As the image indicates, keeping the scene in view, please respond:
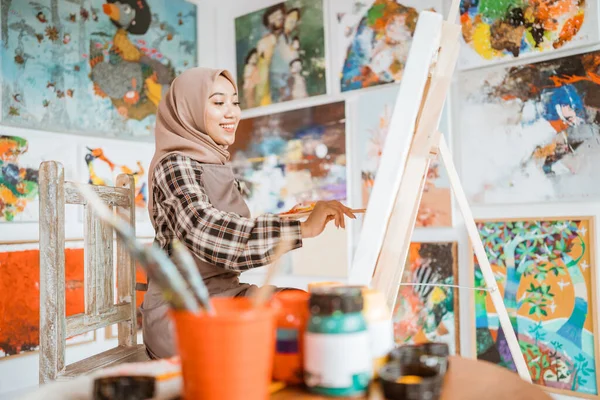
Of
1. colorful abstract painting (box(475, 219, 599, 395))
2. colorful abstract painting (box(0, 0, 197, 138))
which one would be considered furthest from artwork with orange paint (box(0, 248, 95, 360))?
colorful abstract painting (box(475, 219, 599, 395))

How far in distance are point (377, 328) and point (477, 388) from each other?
6.0 inches

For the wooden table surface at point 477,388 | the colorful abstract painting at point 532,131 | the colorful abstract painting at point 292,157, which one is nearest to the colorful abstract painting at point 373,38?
the colorful abstract painting at point 292,157

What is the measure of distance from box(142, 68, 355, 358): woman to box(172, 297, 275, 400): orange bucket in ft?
1.76

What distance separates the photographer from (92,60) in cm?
257

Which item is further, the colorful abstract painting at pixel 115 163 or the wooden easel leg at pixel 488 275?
the colorful abstract painting at pixel 115 163

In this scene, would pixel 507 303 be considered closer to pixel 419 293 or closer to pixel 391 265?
pixel 419 293

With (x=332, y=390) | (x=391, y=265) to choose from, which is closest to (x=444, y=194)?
(x=391, y=265)

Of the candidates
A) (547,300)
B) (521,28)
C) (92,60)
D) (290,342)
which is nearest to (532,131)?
(521,28)

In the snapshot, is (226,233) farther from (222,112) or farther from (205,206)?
(222,112)

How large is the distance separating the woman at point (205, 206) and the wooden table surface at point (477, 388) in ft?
1.51

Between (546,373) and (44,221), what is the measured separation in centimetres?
186

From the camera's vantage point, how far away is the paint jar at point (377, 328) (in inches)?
23.5

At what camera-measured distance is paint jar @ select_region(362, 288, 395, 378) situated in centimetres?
60

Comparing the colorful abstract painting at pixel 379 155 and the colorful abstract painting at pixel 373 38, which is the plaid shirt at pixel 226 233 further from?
Result: the colorful abstract painting at pixel 373 38
